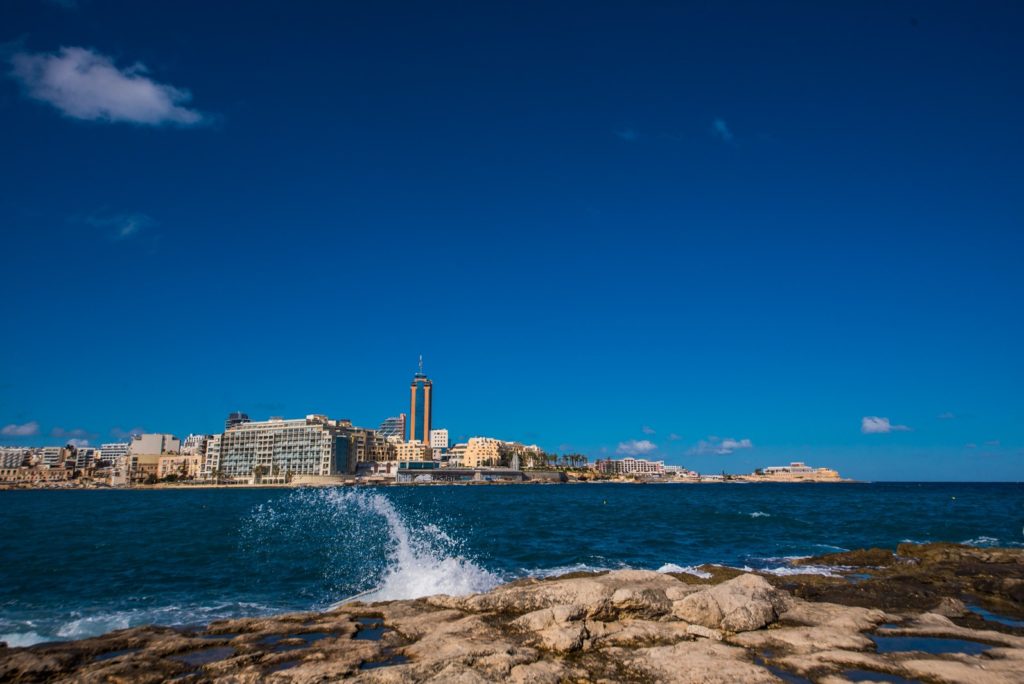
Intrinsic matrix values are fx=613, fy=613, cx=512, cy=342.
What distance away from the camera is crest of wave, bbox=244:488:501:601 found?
22.0 meters

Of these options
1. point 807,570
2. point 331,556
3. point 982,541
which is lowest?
point 982,541

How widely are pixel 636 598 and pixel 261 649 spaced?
8240 millimetres

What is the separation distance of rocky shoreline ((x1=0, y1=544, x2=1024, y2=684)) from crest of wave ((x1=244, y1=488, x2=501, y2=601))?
16.2 ft

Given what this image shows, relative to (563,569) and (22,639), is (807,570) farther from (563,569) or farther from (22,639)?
(22,639)

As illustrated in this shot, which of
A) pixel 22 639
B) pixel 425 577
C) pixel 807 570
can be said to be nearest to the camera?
pixel 22 639

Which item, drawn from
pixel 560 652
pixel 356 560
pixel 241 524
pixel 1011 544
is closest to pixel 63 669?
pixel 560 652

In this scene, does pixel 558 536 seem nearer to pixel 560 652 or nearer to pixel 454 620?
pixel 454 620

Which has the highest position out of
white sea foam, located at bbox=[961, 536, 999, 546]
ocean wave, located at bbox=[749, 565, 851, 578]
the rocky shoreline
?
the rocky shoreline

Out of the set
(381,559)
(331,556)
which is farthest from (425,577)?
(331,556)

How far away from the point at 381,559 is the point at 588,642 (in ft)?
63.0

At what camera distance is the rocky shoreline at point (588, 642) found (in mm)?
10398

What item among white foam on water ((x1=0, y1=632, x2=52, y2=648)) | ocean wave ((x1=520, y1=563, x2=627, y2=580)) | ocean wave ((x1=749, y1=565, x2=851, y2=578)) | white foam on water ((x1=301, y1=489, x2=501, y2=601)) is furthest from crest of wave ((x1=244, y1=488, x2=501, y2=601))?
ocean wave ((x1=749, y1=565, x2=851, y2=578))

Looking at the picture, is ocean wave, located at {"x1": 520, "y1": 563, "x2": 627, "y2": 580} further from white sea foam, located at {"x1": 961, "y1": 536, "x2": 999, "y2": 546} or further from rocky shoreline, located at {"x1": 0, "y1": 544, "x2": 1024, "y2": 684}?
white sea foam, located at {"x1": 961, "y1": 536, "x2": 999, "y2": 546}

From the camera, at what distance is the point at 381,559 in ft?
95.6
